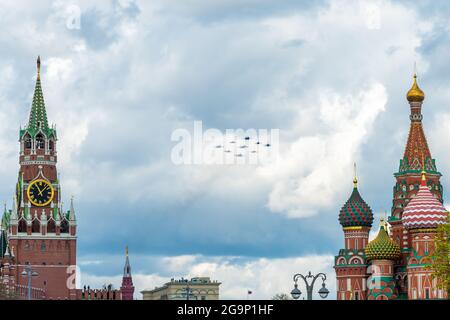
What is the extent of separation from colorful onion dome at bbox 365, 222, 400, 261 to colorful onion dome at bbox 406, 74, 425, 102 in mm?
18773

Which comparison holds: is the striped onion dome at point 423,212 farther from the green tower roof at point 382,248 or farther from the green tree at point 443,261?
the green tree at point 443,261

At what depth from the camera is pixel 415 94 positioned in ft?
623

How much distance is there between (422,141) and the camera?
191 m

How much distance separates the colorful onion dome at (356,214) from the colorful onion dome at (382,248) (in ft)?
23.4

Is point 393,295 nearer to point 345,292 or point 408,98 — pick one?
point 345,292

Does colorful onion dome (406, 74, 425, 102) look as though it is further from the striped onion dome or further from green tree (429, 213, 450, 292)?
green tree (429, 213, 450, 292)

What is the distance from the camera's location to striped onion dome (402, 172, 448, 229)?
17638cm

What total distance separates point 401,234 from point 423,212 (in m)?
11.4

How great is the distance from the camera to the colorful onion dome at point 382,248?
184 metres

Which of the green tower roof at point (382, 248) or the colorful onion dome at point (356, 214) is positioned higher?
the colorful onion dome at point (356, 214)

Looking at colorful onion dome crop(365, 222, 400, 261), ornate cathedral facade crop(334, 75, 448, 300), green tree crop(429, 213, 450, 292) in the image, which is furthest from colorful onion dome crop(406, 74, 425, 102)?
green tree crop(429, 213, 450, 292)

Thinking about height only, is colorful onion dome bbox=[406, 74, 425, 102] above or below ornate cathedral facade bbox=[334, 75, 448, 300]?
above

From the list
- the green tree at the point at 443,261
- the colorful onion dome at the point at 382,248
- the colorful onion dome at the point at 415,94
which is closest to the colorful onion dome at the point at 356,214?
the colorful onion dome at the point at 382,248
